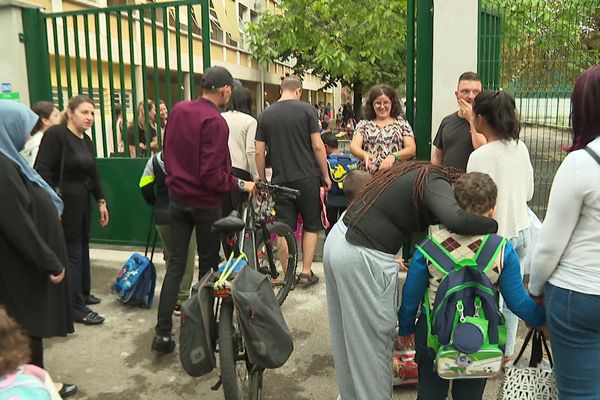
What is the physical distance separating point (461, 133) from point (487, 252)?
66.0 inches

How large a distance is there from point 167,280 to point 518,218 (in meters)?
2.24

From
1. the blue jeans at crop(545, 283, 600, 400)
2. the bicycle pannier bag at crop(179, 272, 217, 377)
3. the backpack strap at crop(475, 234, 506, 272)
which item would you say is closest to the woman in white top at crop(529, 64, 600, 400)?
the blue jeans at crop(545, 283, 600, 400)

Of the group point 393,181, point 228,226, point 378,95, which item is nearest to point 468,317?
point 393,181

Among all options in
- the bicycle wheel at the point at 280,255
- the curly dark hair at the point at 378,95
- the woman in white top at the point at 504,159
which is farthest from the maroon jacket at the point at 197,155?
the woman in white top at the point at 504,159

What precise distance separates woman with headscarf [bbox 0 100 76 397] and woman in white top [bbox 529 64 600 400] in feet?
7.40

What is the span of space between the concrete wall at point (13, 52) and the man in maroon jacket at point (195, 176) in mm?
3405

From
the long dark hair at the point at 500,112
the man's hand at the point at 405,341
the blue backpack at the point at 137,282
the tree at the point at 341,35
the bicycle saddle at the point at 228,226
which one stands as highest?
the tree at the point at 341,35

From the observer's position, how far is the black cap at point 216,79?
12.1 ft

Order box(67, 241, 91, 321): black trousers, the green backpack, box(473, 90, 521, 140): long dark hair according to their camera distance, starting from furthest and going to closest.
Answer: box(67, 241, 91, 321): black trousers < box(473, 90, 521, 140): long dark hair < the green backpack

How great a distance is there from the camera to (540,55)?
4.41 meters

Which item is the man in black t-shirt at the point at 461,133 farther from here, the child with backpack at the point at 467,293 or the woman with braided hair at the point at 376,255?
the child with backpack at the point at 467,293

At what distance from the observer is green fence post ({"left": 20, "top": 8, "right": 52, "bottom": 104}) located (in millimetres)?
6102

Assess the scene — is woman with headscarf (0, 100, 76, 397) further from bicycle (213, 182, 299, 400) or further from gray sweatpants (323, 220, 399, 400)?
gray sweatpants (323, 220, 399, 400)

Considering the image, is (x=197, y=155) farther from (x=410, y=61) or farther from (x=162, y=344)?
(x=410, y=61)
